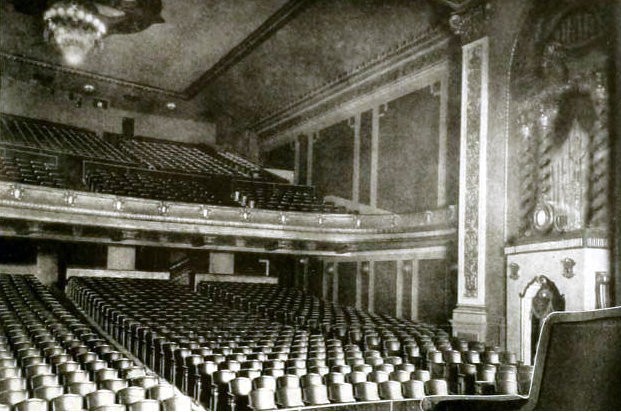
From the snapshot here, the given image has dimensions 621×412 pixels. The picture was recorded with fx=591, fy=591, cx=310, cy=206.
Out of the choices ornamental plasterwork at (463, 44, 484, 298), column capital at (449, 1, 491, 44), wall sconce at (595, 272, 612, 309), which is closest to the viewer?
wall sconce at (595, 272, 612, 309)

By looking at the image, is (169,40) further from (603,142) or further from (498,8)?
(603,142)

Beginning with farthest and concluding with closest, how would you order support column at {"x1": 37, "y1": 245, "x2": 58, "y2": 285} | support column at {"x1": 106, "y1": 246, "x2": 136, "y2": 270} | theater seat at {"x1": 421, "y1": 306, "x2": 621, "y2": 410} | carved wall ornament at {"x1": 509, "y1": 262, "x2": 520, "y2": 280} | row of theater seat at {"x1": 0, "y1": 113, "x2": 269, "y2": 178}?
row of theater seat at {"x1": 0, "y1": 113, "x2": 269, "y2": 178}, support column at {"x1": 106, "y1": 246, "x2": 136, "y2": 270}, support column at {"x1": 37, "y1": 245, "x2": 58, "y2": 285}, carved wall ornament at {"x1": 509, "y1": 262, "x2": 520, "y2": 280}, theater seat at {"x1": 421, "y1": 306, "x2": 621, "y2": 410}

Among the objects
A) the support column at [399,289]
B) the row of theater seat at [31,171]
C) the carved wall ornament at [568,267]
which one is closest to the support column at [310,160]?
the support column at [399,289]

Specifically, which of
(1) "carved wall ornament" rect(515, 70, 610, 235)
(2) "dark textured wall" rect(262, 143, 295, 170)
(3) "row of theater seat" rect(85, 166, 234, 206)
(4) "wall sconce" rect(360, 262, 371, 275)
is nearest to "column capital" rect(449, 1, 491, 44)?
(1) "carved wall ornament" rect(515, 70, 610, 235)

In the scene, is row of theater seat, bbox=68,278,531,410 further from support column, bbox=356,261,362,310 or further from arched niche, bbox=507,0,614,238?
arched niche, bbox=507,0,614,238

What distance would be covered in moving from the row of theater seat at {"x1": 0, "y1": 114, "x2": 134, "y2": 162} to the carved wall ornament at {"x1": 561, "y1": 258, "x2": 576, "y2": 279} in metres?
9.63

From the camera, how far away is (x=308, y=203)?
41.3 feet

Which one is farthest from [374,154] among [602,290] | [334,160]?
[602,290]

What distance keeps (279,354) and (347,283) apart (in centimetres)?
652

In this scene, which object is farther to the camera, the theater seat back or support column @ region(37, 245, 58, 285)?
support column @ region(37, 245, 58, 285)

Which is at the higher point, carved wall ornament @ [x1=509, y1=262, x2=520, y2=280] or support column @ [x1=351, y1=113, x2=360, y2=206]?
support column @ [x1=351, y1=113, x2=360, y2=206]

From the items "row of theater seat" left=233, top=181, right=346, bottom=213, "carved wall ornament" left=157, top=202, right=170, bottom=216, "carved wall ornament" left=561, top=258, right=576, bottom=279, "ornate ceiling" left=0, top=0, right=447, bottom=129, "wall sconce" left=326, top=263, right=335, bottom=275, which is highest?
"ornate ceiling" left=0, top=0, right=447, bottom=129

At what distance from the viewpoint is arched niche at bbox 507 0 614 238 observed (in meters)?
7.02

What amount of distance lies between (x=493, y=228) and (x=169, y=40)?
8.22 metres
